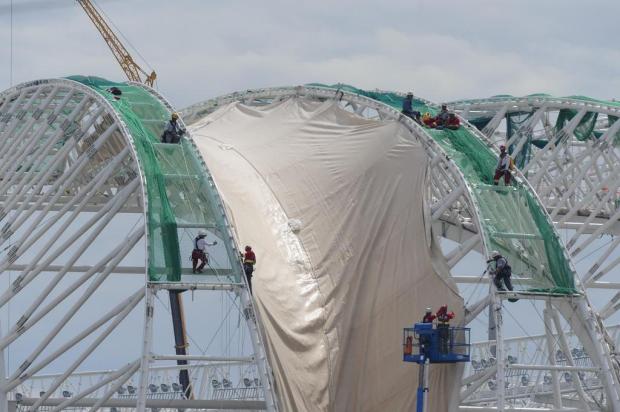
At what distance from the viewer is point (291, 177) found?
8625 centimetres

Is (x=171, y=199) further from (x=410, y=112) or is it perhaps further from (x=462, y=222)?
(x=462, y=222)

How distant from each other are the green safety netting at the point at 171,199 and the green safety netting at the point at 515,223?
471 inches

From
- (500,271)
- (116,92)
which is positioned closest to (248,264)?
(500,271)

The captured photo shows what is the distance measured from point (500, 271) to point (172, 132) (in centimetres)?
1630

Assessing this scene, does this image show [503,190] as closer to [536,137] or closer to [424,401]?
[424,401]

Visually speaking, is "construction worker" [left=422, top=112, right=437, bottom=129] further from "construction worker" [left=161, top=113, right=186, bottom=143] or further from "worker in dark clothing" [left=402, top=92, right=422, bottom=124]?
"construction worker" [left=161, top=113, right=186, bottom=143]

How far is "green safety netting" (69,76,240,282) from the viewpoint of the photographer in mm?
70312

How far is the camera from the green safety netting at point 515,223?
7562cm

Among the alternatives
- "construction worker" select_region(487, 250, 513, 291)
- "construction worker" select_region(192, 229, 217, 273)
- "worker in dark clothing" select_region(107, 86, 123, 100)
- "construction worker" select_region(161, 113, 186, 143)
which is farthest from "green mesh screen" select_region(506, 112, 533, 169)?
"construction worker" select_region(192, 229, 217, 273)

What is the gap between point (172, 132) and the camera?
78250 millimetres

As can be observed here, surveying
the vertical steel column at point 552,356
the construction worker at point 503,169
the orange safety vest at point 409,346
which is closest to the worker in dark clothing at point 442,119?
the construction worker at point 503,169

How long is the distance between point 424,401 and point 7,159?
29307 mm

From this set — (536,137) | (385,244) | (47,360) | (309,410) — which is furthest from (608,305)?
(47,360)

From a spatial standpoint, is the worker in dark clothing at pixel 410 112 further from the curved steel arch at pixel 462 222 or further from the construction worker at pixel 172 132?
the construction worker at pixel 172 132
